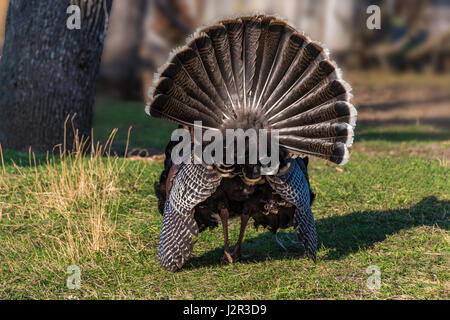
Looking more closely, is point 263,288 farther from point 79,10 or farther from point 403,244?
point 79,10

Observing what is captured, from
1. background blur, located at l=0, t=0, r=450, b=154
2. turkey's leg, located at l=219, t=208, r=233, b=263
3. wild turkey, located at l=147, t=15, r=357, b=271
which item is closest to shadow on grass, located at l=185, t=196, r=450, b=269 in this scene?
turkey's leg, located at l=219, t=208, r=233, b=263

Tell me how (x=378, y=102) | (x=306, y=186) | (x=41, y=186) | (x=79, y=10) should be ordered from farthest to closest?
(x=378, y=102), (x=79, y=10), (x=41, y=186), (x=306, y=186)

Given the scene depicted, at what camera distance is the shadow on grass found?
5031mm

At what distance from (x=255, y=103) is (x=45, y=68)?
4128 millimetres

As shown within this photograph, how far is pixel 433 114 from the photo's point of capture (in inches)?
501

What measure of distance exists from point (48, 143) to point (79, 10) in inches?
69.4

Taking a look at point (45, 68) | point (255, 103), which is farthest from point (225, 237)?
point (45, 68)

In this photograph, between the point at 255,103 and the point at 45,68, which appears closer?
the point at 255,103

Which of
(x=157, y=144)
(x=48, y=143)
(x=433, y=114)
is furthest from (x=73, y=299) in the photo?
(x=433, y=114)

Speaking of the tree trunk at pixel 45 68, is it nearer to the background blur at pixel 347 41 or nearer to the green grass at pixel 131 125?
the green grass at pixel 131 125

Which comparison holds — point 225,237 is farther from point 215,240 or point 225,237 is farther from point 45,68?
point 45,68

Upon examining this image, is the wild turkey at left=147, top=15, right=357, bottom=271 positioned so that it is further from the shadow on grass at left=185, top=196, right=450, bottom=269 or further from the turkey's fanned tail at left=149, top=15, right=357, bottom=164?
the shadow on grass at left=185, top=196, right=450, bottom=269

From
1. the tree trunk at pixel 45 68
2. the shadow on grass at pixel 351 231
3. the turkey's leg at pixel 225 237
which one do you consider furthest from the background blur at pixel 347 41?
the turkey's leg at pixel 225 237

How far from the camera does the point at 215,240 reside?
5.45 meters
